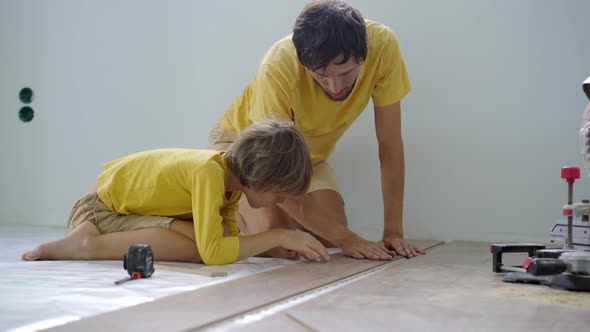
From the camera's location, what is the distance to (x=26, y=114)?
3891mm

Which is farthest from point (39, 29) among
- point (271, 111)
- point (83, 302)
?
point (83, 302)

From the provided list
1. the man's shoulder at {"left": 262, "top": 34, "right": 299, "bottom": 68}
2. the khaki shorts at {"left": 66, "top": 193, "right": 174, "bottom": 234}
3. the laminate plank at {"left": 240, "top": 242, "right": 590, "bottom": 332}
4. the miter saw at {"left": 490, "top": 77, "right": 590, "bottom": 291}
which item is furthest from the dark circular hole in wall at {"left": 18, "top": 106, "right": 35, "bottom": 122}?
the miter saw at {"left": 490, "top": 77, "right": 590, "bottom": 291}

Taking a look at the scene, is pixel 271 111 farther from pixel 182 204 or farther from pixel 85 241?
pixel 85 241

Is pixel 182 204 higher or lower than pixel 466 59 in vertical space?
lower

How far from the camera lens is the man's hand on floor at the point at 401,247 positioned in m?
2.18

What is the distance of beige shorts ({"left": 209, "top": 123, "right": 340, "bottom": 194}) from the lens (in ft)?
8.27

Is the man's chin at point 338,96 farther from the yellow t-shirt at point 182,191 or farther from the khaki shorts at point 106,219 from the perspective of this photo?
the khaki shorts at point 106,219

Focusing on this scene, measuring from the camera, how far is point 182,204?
207 centimetres

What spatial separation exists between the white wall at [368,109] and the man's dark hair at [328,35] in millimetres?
1200

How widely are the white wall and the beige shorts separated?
18.6 inches

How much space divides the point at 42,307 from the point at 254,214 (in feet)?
4.41

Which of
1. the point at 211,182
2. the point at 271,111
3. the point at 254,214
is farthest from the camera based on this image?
the point at 254,214

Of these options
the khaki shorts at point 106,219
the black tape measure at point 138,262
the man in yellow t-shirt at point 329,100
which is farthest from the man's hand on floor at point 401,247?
the black tape measure at point 138,262

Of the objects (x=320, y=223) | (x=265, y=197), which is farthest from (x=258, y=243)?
(x=320, y=223)
